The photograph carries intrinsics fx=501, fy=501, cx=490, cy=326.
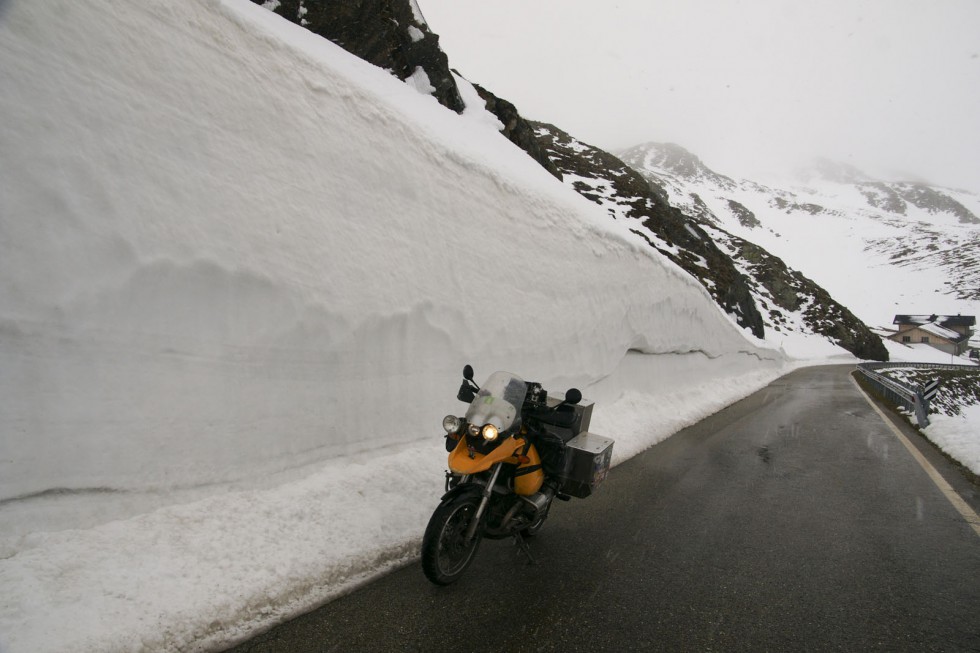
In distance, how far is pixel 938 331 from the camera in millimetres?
91812

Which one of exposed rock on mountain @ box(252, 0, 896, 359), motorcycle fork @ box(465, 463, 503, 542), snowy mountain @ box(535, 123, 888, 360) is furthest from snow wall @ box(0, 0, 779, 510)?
snowy mountain @ box(535, 123, 888, 360)

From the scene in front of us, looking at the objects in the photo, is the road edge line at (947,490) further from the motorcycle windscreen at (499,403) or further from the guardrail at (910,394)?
the motorcycle windscreen at (499,403)

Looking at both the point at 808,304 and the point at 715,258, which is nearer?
the point at 715,258

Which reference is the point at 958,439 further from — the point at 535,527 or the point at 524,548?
the point at 524,548

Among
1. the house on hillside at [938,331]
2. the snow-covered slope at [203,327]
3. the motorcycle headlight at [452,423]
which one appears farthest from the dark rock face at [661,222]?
the house on hillside at [938,331]

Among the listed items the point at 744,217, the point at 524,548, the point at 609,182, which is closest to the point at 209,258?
the point at 524,548

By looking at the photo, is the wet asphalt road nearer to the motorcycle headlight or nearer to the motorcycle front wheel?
Result: the motorcycle front wheel

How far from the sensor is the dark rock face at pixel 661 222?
2930 cm

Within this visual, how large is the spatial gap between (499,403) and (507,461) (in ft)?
1.52

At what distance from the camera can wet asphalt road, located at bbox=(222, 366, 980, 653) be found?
2711 millimetres

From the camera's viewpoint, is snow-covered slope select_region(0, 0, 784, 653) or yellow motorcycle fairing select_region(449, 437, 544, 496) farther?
yellow motorcycle fairing select_region(449, 437, 544, 496)

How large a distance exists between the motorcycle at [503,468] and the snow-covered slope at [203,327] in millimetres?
656

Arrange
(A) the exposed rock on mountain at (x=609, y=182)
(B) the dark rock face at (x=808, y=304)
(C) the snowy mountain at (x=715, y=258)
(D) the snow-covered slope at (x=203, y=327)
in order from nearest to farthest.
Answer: (D) the snow-covered slope at (x=203, y=327) < (A) the exposed rock on mountain at (x=609, y=182) < (C) the snowy mountain at (x=715, y=258) < (B) the dark rock face at (x=808, y=304)

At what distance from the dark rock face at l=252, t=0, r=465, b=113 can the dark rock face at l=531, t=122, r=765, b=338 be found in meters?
13.9
